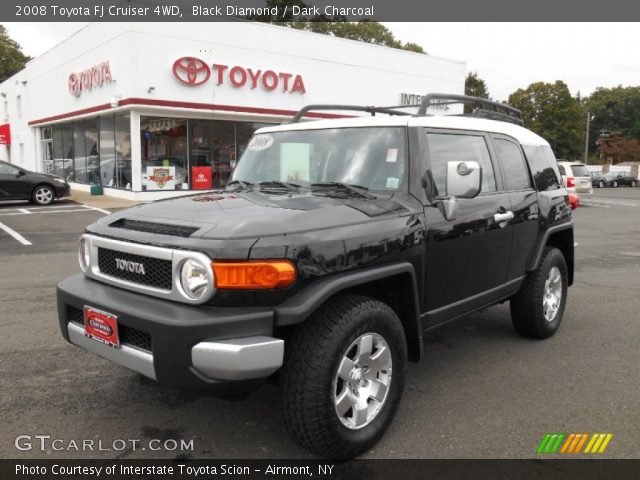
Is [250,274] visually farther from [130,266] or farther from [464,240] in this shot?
[464,240]

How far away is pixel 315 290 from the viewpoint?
275 cm

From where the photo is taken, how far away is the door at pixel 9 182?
16.2 meters

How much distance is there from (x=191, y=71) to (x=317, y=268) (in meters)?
17.7

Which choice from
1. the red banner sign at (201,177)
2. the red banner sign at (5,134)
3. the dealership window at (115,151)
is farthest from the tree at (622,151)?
the red banner sign at (5,134)

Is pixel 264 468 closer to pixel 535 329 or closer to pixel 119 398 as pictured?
pixel 119 398

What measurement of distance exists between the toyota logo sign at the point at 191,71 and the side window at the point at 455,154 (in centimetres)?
1629

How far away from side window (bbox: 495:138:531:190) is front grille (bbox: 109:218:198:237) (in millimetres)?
2687

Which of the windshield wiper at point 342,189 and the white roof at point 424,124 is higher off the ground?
the white roof at point 424,124

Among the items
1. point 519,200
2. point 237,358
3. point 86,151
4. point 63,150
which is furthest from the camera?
point 63,150

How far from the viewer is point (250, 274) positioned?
264cm

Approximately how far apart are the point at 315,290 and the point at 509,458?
1.44 meters

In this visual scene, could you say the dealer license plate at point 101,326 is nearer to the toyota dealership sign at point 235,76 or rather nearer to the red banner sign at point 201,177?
the toyota dealership sign at point 235,76

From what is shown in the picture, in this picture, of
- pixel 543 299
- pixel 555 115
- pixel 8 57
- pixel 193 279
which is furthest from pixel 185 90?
pixel 555 115

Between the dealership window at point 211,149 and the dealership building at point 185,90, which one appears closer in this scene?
the dealership building at point 185,90
